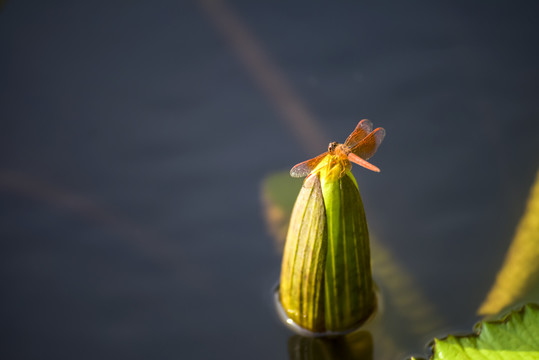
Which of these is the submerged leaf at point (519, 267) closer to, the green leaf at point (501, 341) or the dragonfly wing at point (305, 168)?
the green leaf at point (501, 341)

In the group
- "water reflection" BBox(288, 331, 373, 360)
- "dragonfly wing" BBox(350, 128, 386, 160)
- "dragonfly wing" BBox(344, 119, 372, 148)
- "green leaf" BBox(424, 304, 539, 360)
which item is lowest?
"green leaf" BBox(424, 304, 539, 360)

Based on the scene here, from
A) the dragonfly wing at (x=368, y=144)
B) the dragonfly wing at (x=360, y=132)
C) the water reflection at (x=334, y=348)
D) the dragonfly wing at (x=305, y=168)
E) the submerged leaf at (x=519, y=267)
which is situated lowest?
the water reflection at (x=334, y=348)

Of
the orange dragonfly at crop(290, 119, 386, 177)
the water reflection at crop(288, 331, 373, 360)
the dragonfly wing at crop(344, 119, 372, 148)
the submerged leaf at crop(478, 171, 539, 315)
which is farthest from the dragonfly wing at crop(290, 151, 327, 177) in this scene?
the submerged leaf at crop(478, 171, 539, 315)

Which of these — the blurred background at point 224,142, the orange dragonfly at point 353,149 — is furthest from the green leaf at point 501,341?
the orange dragonfly at point 353,149

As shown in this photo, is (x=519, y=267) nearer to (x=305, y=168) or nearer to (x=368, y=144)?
(x=368, y=144)

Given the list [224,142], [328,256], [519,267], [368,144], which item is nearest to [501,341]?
[519,267]

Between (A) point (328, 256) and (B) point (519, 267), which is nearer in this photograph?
(A) point (328, 256)

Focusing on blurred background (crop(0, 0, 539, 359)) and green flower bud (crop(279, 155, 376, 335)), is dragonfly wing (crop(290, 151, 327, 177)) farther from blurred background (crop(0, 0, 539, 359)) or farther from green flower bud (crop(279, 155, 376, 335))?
blurred background (crop(0, 0, 539, 359))
